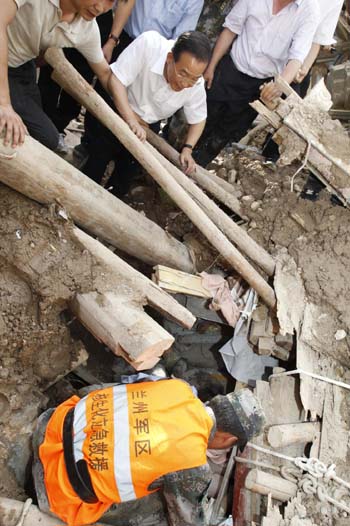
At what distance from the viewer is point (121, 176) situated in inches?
203

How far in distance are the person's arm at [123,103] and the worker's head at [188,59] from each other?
47 cm

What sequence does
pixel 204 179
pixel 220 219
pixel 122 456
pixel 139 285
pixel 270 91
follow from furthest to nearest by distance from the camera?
pixel 204 179, pixel 220 219, pixel 270 91, pixel 139 285, pixel 122 456

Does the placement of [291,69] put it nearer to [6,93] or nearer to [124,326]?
[6,93]

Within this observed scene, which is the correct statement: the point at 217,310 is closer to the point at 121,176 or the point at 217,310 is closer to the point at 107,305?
the point at 107,305

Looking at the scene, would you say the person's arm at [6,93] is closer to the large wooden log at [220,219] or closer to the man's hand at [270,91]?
the large wooden log at [220,219]

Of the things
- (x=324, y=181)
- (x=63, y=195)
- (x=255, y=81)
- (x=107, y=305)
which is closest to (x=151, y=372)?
(x=107, y=305)

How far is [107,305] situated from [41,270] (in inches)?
22.5

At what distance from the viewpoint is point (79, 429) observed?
2549 mm

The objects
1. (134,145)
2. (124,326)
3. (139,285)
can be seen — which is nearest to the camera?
(124,326)

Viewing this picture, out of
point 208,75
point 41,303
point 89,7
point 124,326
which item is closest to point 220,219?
point 124,326

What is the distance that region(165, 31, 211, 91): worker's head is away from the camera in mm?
3600

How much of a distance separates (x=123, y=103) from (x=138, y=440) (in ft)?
9.47

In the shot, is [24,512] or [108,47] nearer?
[24,512]

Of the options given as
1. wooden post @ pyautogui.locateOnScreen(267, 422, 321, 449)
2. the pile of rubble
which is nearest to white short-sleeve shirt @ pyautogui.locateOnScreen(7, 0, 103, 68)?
the pile of rubble
